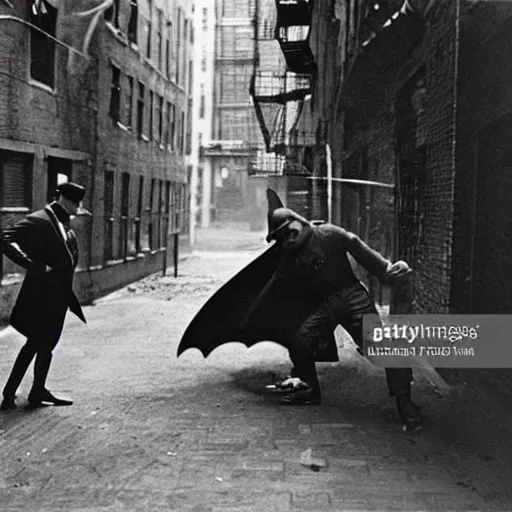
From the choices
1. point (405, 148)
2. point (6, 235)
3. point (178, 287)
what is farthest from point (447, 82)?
point (6, 235)

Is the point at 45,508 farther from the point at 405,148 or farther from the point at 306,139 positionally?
the point at 405,148

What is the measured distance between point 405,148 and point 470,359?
2247mm

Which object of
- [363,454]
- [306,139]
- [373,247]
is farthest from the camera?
[306,139]

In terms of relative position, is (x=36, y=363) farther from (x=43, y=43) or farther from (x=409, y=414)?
(x=409, y=414)

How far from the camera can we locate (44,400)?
5211mm

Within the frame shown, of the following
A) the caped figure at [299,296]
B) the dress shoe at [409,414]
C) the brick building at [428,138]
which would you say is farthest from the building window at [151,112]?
the dress shoe at [409,414]

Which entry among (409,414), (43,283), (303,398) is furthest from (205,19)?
(409,414)

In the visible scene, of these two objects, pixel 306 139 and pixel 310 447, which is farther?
pixel 306 139

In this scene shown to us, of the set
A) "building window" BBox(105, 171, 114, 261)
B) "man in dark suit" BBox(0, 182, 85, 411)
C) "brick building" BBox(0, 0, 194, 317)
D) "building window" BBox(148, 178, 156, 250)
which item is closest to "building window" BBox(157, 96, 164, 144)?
"brick building" BBox(0, 0, 194, 317)

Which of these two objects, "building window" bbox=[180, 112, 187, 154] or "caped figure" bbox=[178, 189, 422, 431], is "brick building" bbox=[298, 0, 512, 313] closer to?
"caped figure" bbox=[178, 189, 422, 431]

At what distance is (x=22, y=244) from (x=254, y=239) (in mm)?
1744

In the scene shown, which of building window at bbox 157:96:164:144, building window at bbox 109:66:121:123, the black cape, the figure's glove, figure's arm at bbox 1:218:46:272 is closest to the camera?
figure's arm at bbox 1:218:46:272

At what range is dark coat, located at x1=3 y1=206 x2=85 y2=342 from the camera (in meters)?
4.98

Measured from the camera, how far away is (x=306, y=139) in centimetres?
620
